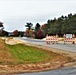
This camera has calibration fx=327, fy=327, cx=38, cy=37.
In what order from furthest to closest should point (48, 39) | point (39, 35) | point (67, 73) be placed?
point (39, 35)
point (48, 39)
point (67, 73)

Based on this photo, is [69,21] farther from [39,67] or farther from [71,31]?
[39,67]

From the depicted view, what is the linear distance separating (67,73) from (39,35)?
4498 inches

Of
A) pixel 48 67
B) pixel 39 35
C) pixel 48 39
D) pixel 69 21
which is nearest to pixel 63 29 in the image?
pixel 69 21

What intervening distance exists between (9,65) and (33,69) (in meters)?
1.52

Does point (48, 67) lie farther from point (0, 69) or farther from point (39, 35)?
point (39, 35)

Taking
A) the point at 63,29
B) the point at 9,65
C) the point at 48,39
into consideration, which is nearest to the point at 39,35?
the point at 63,29

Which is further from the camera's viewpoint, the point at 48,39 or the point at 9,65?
the point at 48,39

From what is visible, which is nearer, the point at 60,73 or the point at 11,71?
the point at 60,73

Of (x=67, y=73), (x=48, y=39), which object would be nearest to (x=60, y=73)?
(x=67, y=73)

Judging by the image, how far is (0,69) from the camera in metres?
15.6

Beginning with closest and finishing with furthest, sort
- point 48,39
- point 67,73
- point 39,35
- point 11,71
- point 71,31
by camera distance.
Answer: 1. point 67,73
2. point 11,71
3. point 48,39
4. point 71,31
5. point 39,35

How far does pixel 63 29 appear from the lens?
11712 cm

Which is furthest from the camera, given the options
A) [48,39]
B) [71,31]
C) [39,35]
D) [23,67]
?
[39,35]

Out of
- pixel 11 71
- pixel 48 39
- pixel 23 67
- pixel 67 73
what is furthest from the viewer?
pixel 48 39
